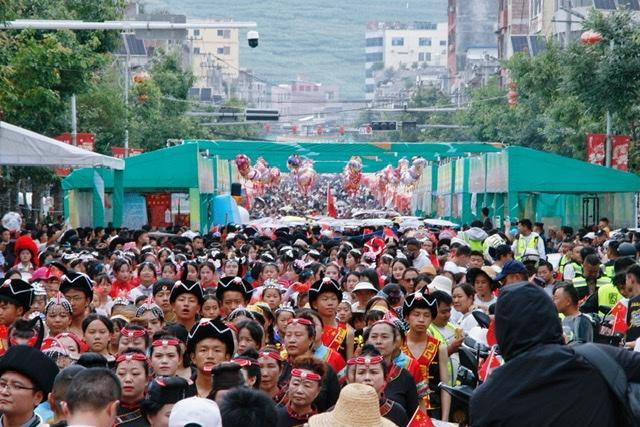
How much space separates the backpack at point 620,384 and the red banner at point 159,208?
124 feet

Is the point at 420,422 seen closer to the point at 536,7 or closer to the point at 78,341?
the point at 78,341

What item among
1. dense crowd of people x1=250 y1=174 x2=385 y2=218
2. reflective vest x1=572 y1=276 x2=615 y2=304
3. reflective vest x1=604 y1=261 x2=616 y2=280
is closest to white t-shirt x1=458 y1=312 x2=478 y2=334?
reflective vest x1=572 y1=276 x2=615 y2=304

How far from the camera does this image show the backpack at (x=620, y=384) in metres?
6.11

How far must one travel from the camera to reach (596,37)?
3347cm

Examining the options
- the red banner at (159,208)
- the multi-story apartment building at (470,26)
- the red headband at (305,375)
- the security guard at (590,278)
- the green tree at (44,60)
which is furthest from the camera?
the multi-story apartment building at (470,26)

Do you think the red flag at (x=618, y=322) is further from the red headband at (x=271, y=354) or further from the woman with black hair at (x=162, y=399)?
the woman with black hair at (x=162, y=399)

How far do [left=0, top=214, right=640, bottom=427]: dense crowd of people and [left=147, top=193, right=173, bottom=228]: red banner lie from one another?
70.0 feet

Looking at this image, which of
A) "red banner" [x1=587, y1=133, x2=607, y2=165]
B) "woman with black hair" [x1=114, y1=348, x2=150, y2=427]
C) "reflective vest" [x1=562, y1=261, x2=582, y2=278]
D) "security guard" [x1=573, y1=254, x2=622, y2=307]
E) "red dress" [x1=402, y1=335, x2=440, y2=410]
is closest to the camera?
"woman with black hair" [x1=114, y1=348, x2=150, y2=427]

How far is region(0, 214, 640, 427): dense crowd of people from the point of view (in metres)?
6.18

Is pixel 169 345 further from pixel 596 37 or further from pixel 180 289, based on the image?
pixel 596 37

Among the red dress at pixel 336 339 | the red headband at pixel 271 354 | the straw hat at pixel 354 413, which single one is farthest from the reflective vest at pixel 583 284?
the straw hat at pixel 354 413

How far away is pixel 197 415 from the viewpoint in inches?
251

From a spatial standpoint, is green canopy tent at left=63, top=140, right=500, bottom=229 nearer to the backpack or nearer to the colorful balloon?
the colorful balloon

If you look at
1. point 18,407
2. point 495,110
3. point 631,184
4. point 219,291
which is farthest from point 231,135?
point 18,407
